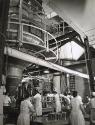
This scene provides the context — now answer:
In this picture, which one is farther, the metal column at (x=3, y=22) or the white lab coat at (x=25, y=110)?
the white lab coat at (x=25, y=110)

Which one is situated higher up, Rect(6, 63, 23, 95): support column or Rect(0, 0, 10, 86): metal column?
Rect(0, 0, 10, 86): metal column

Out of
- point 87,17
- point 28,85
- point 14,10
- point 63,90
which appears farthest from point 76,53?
point 14,10

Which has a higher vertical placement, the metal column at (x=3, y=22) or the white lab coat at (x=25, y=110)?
the metal column at (x=3, y=22)

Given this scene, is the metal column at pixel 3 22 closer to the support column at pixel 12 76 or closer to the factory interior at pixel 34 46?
the factory interior at pixel 34 46

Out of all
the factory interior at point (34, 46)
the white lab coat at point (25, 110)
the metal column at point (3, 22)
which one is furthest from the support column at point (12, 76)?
the metal column at point (3, 22)

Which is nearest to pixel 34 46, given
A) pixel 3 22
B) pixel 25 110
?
pixel 3 22

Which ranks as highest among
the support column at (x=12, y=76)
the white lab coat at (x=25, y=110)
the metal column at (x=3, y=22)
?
the metal column at (x=3, y=22)

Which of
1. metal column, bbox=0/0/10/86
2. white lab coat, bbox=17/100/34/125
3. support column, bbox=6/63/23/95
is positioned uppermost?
metal column, bbox=0/0/10/86

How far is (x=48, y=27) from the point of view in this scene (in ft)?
18.3

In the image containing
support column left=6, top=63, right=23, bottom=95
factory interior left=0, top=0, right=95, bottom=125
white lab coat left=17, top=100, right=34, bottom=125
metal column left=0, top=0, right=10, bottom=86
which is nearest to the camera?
metal column left=0, top=0, right=10, bottom=86

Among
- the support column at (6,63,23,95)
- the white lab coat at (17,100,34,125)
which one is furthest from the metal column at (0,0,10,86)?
the white lab coat at (17,100,34,125)

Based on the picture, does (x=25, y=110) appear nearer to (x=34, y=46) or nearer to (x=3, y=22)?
(x=34, y=46)

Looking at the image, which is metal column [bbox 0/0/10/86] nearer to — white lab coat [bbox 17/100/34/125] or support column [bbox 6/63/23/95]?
support column [bbox 6/63/23/95]

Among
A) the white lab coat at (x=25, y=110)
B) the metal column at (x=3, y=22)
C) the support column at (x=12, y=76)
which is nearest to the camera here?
the metal column at (x=3, y=22)
